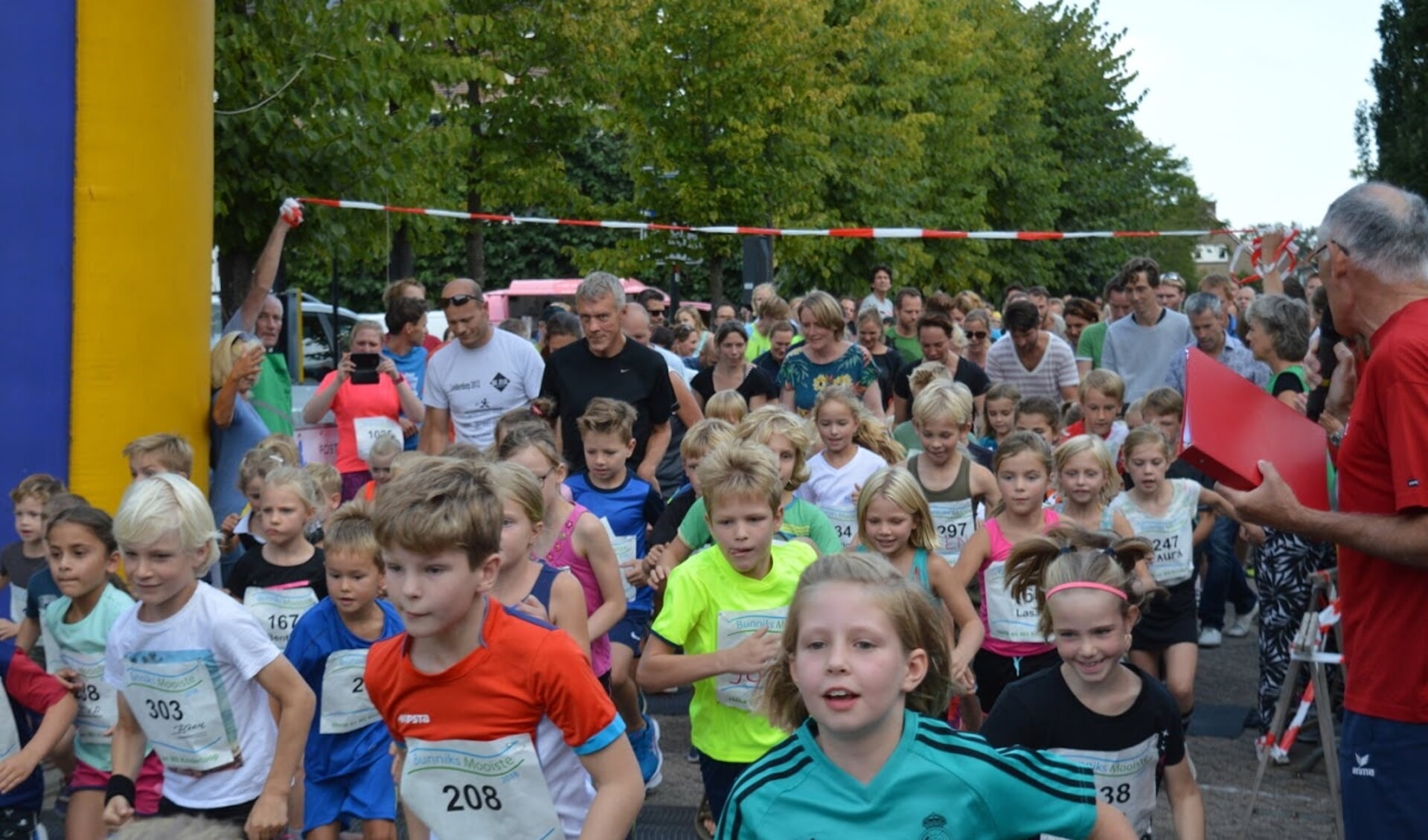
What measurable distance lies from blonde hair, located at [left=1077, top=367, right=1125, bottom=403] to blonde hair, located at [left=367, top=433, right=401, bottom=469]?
3872mm

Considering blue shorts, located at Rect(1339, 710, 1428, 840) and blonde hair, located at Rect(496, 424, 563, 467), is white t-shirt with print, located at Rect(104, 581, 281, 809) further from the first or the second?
blue shorts, located at Rect(1339, 710, 1428, 840)

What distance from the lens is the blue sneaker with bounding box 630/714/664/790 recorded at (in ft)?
23.3

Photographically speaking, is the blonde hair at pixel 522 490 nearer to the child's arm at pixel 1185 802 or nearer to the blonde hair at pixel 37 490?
the child's arm at pixel 1185 802

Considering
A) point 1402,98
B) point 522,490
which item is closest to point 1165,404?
point 522,490

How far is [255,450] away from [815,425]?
2691mm

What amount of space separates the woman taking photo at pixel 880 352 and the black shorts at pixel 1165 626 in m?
3.35

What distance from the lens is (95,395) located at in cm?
942

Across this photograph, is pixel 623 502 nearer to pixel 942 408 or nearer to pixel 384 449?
pixel 942 408

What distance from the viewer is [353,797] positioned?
232 inches

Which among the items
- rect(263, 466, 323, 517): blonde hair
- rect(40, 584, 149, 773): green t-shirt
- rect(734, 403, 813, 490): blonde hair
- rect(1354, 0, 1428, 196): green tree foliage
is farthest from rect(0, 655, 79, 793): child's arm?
rect(1354, 0, 1428, 196): green tree foliage

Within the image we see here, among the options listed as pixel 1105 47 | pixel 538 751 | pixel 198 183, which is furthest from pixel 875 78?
pixel 538 751

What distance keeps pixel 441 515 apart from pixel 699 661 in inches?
62.1

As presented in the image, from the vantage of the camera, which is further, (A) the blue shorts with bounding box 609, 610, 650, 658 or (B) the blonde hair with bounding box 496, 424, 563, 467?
(A) the blue shorts with bounding box 609, 610, 650, 658

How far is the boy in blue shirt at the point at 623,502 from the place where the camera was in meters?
7.55
